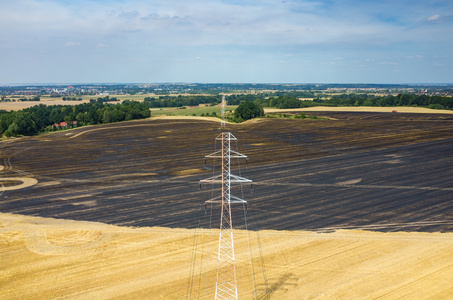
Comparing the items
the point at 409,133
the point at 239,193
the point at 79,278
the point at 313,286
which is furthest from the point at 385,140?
the point at 79,278

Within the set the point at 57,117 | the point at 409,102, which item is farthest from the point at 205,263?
the point at 409,102

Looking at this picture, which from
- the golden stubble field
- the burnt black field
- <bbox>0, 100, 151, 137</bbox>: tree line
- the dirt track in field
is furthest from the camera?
<bbox>0, 100, 151, 137</bbox>: tree line

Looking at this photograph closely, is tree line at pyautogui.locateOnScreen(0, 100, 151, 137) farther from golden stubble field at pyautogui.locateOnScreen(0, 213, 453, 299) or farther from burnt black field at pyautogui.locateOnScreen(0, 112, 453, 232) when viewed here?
golden stubble field at pyautogui.locateOnScreen(0, 213, 453, 299)

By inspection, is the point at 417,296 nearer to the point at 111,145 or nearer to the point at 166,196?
the point at 166,196

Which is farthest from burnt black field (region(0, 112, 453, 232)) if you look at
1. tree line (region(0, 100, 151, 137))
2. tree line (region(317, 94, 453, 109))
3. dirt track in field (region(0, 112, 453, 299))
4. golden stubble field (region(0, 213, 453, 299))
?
tree line (region(317, 94, 453, 109))

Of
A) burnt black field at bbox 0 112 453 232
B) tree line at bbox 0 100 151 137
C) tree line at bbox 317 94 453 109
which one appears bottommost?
burnt black field at bbox 0 112 453 232
